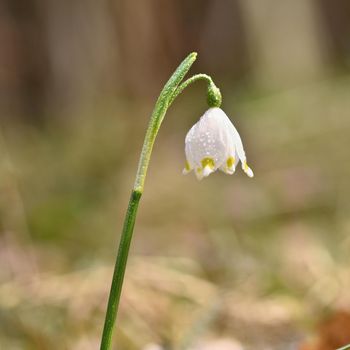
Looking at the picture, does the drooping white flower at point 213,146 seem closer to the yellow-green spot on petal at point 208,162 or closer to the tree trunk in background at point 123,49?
the yellow-green spot on petal at point 208,162

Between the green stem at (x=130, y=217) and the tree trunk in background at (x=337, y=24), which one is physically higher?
the tree trunk in background at (x=337, y=24)

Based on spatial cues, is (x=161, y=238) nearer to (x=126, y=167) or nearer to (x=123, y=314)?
(x=123, y=314)

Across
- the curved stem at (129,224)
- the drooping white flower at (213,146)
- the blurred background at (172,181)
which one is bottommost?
the curved stem at (129,224)

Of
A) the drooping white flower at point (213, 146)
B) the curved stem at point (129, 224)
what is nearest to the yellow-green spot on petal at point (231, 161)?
the drooping white flower at point (213, 146)

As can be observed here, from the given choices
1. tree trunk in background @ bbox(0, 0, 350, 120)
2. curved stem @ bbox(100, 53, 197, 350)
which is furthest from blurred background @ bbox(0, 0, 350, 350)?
Result: curved stem @ bbox(100, 53, 197, 350)

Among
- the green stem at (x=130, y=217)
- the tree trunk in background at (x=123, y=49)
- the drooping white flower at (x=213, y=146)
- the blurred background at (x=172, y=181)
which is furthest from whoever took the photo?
the tree trunk in background at (x=123, y=49)

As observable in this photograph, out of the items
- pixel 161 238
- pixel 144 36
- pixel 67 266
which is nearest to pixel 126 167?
pixel 161 238
